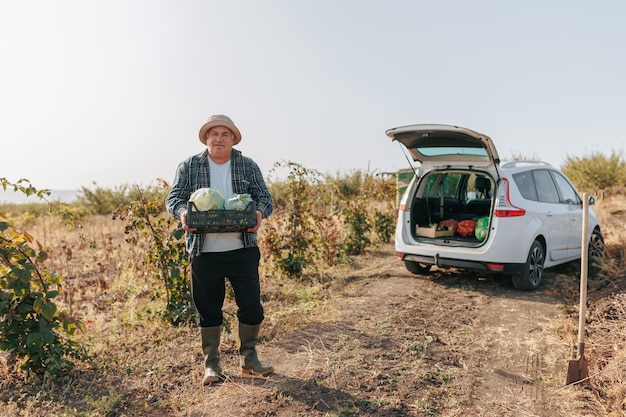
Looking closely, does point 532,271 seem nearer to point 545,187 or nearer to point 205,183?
point 545,187

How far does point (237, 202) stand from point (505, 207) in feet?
12.7

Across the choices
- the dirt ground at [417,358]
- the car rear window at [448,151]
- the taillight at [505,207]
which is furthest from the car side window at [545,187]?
the dirt ground at [417,358]

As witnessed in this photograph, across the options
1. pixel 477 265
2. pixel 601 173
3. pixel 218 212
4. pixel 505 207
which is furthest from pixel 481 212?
pixel 601 173

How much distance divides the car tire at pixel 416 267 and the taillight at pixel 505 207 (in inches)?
61.8

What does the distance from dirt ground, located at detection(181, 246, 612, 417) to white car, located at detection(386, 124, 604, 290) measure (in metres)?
0.48

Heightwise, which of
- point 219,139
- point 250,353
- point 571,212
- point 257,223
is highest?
point 219,139

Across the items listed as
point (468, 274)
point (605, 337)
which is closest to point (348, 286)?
point (468, 274)

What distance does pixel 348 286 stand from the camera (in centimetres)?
687

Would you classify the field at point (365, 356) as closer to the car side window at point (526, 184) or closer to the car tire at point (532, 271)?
the car tire at point (532, 271)

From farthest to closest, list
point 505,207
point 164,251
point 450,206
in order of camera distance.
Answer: point 450,206, point 505,207, point 164,251

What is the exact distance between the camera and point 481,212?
743 centimetres

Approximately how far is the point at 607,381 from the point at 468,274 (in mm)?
3776

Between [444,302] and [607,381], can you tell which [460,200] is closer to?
[444,302]

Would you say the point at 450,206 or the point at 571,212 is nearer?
the point at 571,212
